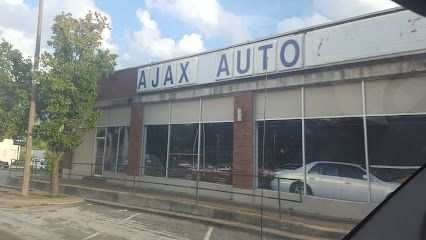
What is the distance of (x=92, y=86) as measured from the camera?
14.9 meters

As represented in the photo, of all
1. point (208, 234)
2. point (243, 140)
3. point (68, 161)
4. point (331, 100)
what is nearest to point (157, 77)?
point (208, 234)

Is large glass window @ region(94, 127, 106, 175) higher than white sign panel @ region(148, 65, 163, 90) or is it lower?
lower

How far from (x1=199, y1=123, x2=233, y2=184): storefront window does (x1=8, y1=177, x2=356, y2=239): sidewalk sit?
1.05 m

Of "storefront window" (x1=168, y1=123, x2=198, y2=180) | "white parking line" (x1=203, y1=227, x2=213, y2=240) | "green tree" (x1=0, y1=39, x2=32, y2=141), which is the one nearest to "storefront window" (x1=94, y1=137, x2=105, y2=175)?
"green tree" (x1=0, y1=39, x2=32, y2=141)

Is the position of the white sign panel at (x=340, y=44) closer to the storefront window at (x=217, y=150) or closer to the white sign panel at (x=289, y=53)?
the white sign panel at (x=289, y=53)

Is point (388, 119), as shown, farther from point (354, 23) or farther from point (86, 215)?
point (86, 215)

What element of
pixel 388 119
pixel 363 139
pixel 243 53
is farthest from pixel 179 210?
pixel 388 119

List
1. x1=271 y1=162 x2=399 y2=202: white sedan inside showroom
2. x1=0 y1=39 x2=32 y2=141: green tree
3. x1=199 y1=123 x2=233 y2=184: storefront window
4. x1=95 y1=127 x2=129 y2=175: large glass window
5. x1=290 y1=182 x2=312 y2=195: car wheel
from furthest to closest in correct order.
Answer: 1. x1=95 y1=127 x2=129 y2=175: large glass window
2. x1=0 y1=39 x2=32 y2=141: green tree
3. x1=199 y1=123 x2=233 y2=184: storefront window
4. x1=290 y1=182 x2=312 y2=195: car wheel
5. x1=271 y1=162 x2=399 y2=202: white sedan inside showroom

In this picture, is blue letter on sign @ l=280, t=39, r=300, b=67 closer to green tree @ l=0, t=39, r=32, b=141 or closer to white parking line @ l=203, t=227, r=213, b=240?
white parking line @ l=203, t=227, r=213, b=240

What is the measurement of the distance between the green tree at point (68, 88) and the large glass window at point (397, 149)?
1191 cm

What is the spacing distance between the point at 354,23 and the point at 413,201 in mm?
1387

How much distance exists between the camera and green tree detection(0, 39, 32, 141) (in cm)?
1521

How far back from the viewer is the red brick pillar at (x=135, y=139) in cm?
1234

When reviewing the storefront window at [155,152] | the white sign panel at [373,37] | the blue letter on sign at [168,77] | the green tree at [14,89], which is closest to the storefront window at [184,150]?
the storefront window at [155,152]
